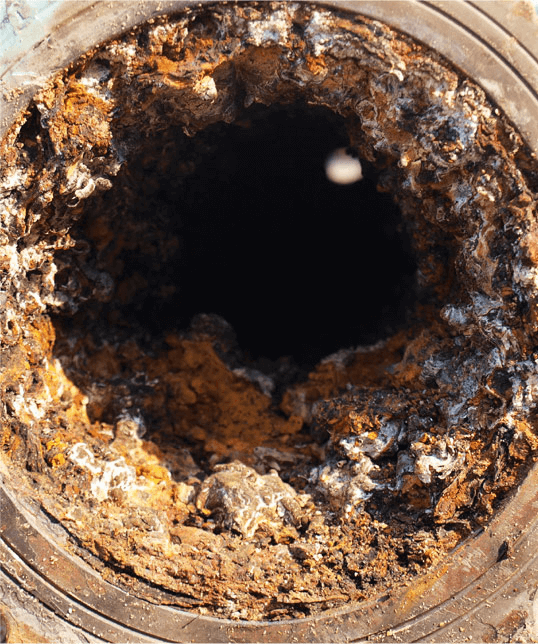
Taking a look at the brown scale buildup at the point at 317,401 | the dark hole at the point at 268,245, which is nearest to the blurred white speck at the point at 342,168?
the dark hole at the point at 268,245

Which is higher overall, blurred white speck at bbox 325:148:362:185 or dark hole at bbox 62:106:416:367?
blurred white speck at bbox 325:148:362:185

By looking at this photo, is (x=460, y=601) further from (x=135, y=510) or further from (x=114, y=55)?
(x=114, y=55)

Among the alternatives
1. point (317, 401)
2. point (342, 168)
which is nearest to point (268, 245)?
point (342, 168)

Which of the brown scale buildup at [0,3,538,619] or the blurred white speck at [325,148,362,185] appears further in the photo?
the blurred white speck at [325,148,362,185]

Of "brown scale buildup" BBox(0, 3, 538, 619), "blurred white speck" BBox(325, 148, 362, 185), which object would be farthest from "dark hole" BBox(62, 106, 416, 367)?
"brown scale buildup" BBox(0, 3, 538, 619)

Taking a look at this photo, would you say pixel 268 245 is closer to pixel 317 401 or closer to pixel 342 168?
pixel 342 168

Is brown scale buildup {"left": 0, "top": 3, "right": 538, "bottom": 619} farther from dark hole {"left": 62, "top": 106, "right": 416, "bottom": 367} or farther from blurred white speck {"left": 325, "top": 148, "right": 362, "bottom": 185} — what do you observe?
blurred white speck {"left": 325, "top": 148, "right": 362, "bottom": 185}

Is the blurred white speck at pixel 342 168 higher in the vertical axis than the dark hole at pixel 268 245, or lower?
higher

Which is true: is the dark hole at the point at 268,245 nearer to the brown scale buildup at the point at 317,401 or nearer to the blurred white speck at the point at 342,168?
the blurred white speck at the point at 342,168
